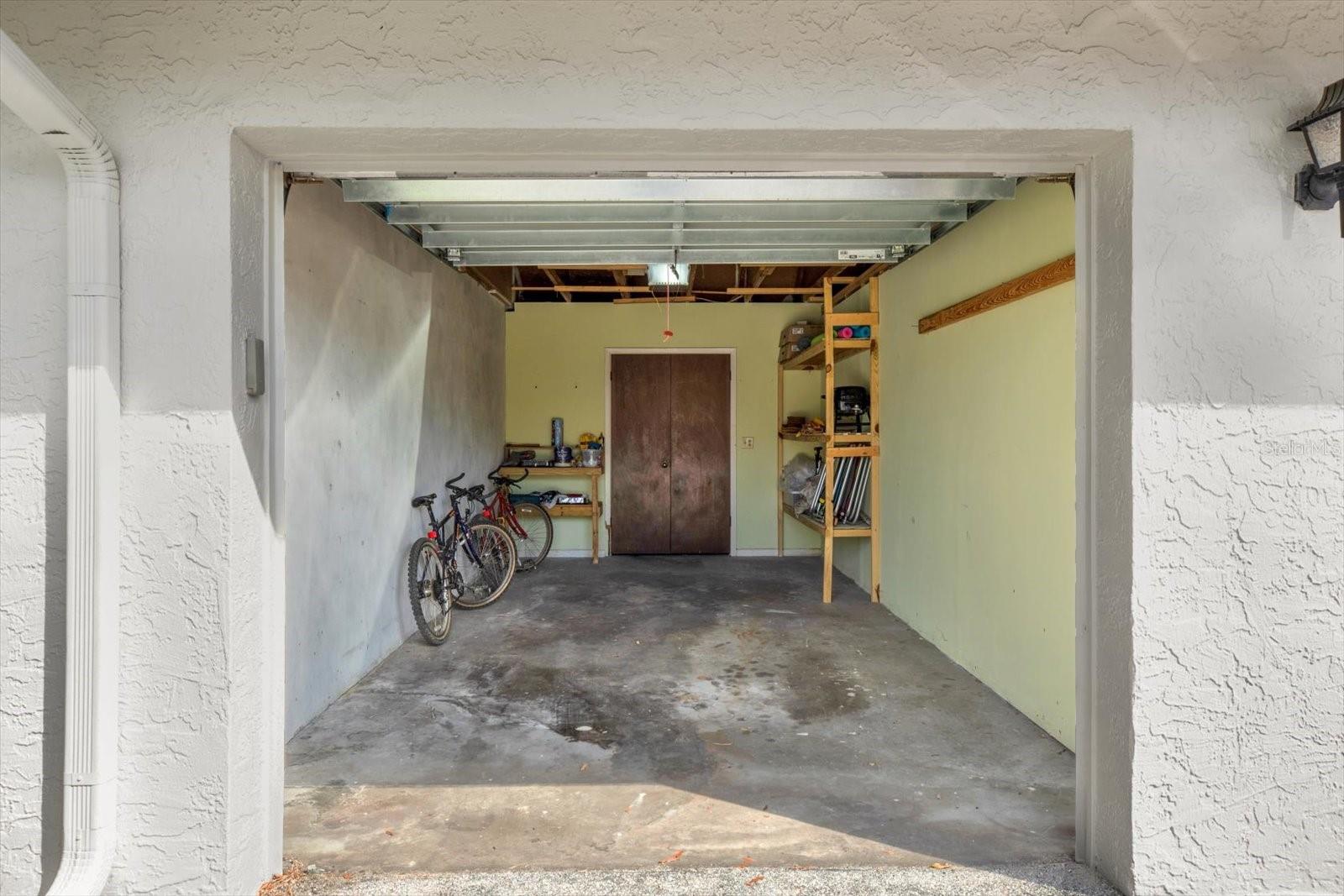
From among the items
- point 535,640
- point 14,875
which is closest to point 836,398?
point 535,640

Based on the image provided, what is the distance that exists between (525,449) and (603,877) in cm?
539

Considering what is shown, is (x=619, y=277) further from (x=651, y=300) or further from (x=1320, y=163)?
(x=1320, y=163)

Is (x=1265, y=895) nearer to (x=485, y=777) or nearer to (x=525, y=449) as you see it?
(x=485, y=777)

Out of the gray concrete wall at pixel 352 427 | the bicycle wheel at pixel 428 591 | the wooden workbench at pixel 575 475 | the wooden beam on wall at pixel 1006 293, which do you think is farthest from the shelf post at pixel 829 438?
the gray concrete wall at pixel 352 427

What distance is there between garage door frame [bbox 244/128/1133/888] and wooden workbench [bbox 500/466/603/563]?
4.81 meters

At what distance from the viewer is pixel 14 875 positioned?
1.59 m

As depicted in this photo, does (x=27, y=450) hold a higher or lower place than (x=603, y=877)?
higher

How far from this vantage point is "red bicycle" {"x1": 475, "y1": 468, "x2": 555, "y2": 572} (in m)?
6.12

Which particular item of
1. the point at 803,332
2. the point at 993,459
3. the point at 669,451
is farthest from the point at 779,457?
the point at 993,459

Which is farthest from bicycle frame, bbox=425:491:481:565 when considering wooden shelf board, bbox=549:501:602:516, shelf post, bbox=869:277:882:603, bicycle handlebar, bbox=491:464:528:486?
shelf post, bbox=869:277:882:603

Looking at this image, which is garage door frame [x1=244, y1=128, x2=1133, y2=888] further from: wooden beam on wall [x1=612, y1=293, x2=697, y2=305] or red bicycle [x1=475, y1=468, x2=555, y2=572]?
wooden beam on wall [x1=612, y1=293, x2=697, y2=305]

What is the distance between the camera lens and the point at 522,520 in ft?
22.5

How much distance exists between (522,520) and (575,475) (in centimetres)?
69

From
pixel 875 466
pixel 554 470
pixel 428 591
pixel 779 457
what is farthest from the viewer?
pixel 779 457
